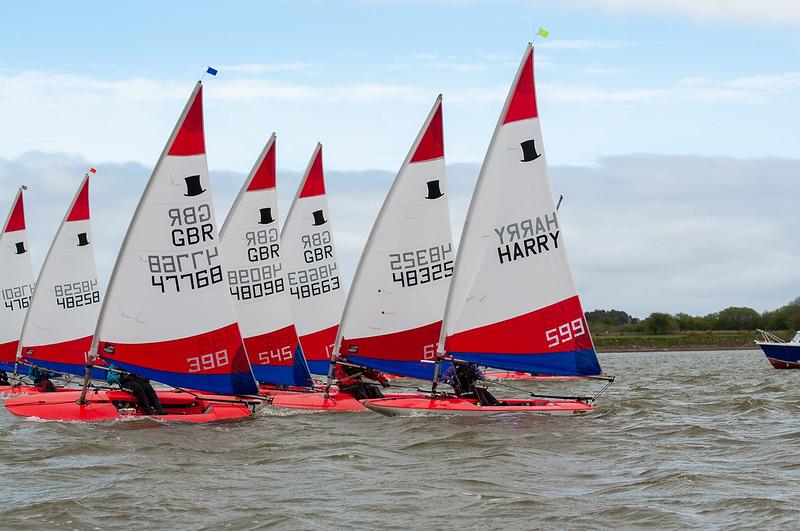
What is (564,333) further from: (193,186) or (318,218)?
(318,218)

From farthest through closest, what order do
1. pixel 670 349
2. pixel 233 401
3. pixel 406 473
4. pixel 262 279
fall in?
pixel 670 349
pixel 262 279
pixel 233 401
pixel 406 473

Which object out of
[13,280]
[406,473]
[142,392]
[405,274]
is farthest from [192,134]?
[13,280]

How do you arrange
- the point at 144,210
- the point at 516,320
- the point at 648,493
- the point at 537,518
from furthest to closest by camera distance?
the point at 516,320 → the point at 144,210 → the point at 648,493 → the point at 537,518

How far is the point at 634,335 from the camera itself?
136m

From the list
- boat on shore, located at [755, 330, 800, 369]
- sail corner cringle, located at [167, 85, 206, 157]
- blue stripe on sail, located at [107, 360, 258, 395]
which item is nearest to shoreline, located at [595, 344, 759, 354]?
boat on shore, located at [755, 330, 800, 369]

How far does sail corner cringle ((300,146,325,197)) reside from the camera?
38.9m

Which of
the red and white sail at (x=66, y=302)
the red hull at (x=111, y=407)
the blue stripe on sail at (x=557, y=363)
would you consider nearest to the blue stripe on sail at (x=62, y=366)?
the red and white sail at (x=66, y=302)

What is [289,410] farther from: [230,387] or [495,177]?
[495,177]

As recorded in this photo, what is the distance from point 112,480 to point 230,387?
8.90m

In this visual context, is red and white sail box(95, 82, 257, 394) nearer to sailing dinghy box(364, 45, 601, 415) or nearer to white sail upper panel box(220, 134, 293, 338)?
sailing dinghy box(364, 45, 601, 415)

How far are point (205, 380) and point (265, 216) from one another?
30.8ft

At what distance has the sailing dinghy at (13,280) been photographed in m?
42.6

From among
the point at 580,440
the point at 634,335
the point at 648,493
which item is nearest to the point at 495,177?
the point at 580,440

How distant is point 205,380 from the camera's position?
27.4 metres
